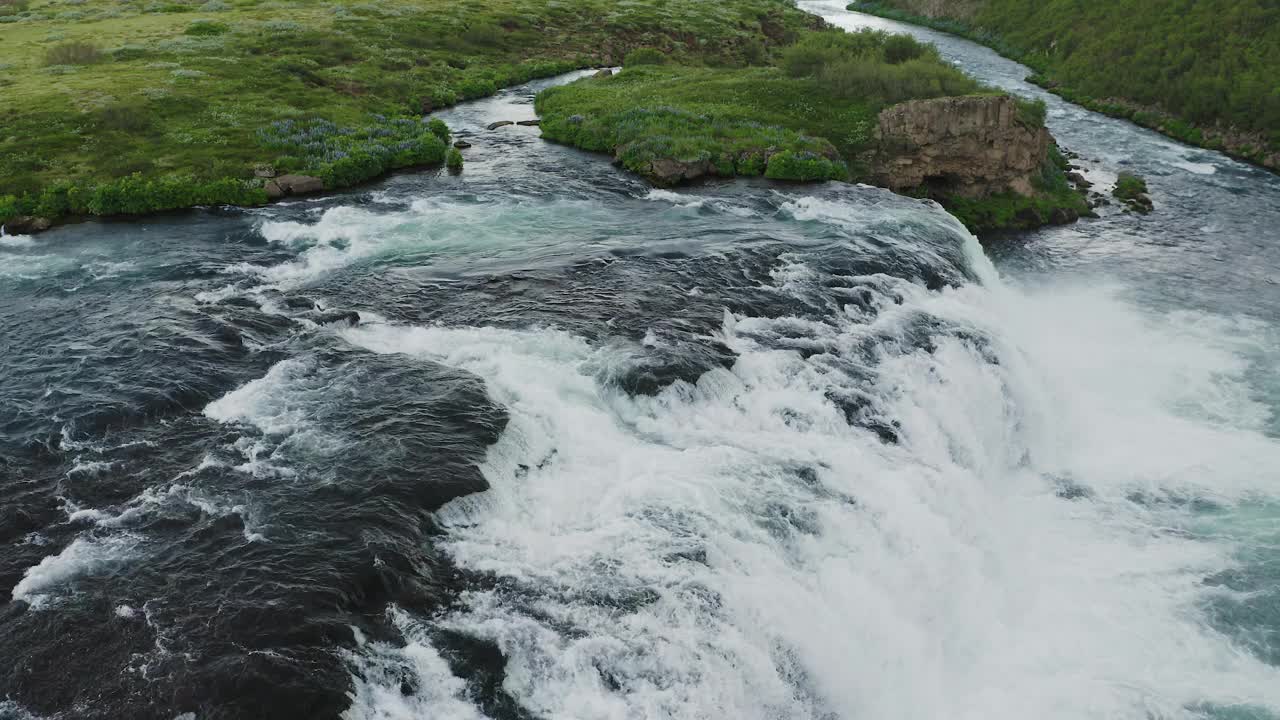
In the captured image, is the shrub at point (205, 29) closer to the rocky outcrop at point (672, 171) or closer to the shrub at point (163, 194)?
the shrub at point (163, 194)

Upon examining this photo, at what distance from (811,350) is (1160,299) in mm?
21835

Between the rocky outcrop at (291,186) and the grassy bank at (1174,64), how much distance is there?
188 ft

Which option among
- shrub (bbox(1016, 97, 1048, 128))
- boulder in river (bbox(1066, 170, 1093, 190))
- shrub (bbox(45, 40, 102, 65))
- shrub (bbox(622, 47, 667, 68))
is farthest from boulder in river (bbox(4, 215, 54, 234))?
boulder in river (bbox(1066, 170, 1093, 190))

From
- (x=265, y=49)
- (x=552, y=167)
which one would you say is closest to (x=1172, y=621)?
(x=552, y=167)

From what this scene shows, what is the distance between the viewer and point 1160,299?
119 feet

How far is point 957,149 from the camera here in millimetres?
43406

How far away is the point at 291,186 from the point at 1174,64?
66.2 m

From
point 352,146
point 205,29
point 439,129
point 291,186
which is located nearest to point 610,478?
point 291,186

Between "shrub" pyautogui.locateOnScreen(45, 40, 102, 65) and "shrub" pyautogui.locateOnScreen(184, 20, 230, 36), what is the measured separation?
10.5 meters

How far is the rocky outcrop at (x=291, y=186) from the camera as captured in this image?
36.9m

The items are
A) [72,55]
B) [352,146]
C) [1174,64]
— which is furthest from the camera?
[1174,64]

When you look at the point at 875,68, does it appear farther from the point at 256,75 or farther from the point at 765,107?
the point at 256,75

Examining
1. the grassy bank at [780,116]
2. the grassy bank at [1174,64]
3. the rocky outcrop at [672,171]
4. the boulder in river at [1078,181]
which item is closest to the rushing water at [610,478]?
the rocky outcrop at [672,171]

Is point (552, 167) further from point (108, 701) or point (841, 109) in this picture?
point (108, 701)
